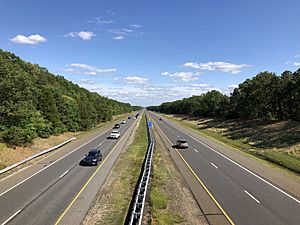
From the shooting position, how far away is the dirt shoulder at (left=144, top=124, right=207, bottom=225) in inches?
594

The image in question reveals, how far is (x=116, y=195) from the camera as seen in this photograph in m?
19.5

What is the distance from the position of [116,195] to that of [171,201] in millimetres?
3696

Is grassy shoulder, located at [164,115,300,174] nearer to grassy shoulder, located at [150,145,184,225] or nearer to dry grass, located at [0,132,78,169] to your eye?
grassy shoulder, located at [150,145,184,225]

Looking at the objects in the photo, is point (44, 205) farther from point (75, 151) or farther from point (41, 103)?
point (41, 103)

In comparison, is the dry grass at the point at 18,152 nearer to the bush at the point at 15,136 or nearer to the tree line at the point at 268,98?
the bush at the point at 15,136

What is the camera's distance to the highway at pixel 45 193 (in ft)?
51.4

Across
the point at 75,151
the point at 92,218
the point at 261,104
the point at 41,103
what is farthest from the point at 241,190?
the point at 261,104

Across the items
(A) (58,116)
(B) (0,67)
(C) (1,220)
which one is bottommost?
(C) (1,220)

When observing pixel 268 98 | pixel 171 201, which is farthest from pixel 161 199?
pixel 268 98

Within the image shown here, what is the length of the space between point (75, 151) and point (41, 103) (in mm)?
17865

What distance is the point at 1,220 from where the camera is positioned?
15.1 meters

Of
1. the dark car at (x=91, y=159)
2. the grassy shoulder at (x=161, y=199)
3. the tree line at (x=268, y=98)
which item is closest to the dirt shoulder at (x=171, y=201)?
the grassy shoulder at (x=161, y=199)

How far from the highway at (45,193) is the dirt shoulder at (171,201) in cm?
449

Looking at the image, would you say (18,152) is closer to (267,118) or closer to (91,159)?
(91,159)
